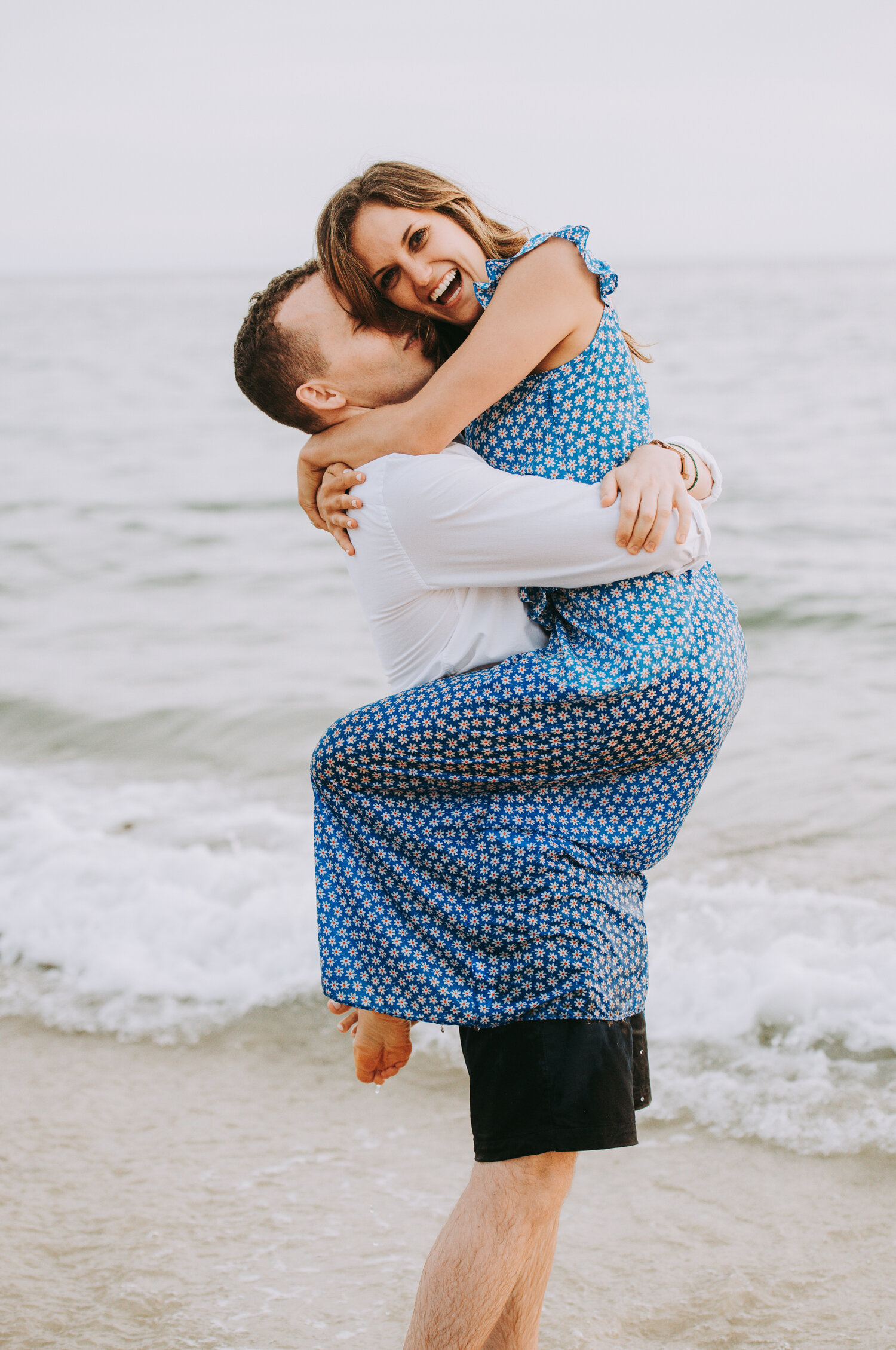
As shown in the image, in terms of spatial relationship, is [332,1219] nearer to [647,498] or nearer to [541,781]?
[541,781]

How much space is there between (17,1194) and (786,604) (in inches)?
288

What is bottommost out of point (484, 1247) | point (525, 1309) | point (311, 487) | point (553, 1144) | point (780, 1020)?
point (780, 1020)

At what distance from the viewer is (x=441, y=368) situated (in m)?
1.81

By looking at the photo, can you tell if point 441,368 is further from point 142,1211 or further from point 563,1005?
point 142,1211

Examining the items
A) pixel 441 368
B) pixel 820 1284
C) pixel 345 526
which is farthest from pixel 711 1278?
pixel 441 368

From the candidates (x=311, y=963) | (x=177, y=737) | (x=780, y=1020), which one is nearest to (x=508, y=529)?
(x=780, y=1020)

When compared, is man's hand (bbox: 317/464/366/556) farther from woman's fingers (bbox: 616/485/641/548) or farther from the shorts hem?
the shorts hem

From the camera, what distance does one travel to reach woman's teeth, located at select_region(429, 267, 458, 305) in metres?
1.92

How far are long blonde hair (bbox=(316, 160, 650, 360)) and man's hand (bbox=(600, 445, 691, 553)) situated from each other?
1.01 ft

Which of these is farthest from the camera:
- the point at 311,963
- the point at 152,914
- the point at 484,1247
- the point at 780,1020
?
the point at 152,914

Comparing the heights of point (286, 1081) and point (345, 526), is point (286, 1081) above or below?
below

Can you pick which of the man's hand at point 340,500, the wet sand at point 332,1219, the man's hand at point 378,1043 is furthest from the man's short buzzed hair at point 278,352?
the wet sand at point 332,1219

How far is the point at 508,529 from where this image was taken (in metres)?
1.74

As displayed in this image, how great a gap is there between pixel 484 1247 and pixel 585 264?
149cm
